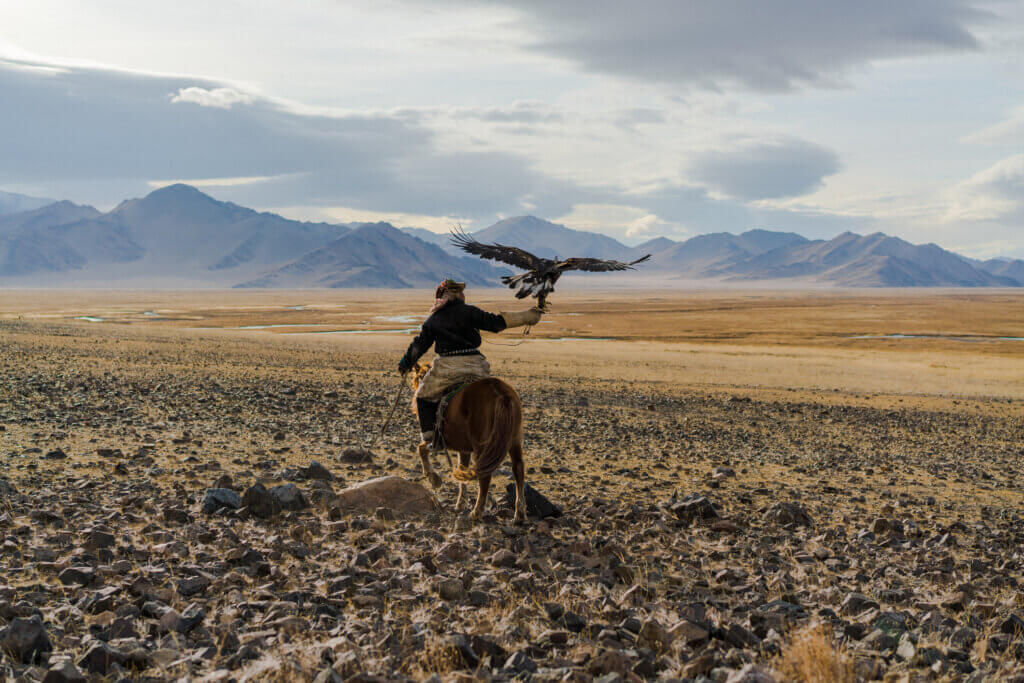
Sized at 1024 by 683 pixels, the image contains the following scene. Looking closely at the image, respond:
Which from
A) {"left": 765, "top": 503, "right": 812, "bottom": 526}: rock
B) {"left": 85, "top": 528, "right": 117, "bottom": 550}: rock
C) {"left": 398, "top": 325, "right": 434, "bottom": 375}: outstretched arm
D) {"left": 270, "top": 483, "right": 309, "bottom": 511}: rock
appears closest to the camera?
{"left": 85, "top": 528, "right": 117, "bottom": 550}: rock

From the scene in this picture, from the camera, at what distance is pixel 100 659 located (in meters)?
4.66

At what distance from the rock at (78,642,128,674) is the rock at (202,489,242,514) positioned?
11.9 ft

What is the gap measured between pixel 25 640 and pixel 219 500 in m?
3.65

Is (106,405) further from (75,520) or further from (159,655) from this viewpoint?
(159,655)

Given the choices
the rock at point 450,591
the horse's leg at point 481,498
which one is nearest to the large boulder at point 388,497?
the horse's leg at point 481,498

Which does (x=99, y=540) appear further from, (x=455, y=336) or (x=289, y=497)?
(x=455, y=336)

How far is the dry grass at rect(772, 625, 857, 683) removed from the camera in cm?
477

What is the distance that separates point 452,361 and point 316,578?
3.31 meters

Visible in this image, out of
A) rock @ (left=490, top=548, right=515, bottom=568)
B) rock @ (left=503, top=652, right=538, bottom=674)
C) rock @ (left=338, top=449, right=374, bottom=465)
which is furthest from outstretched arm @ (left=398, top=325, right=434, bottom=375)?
rock @ (left=503, top=652, right=538, bottom=674)

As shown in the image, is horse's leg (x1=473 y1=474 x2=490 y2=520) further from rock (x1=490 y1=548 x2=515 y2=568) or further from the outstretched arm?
the outstretched arm

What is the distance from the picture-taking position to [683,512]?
9227 mm

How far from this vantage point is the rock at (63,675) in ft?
14.3

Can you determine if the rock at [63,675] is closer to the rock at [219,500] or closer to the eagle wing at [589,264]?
the rock at [219,500]

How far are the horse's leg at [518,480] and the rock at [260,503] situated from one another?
296 cm
